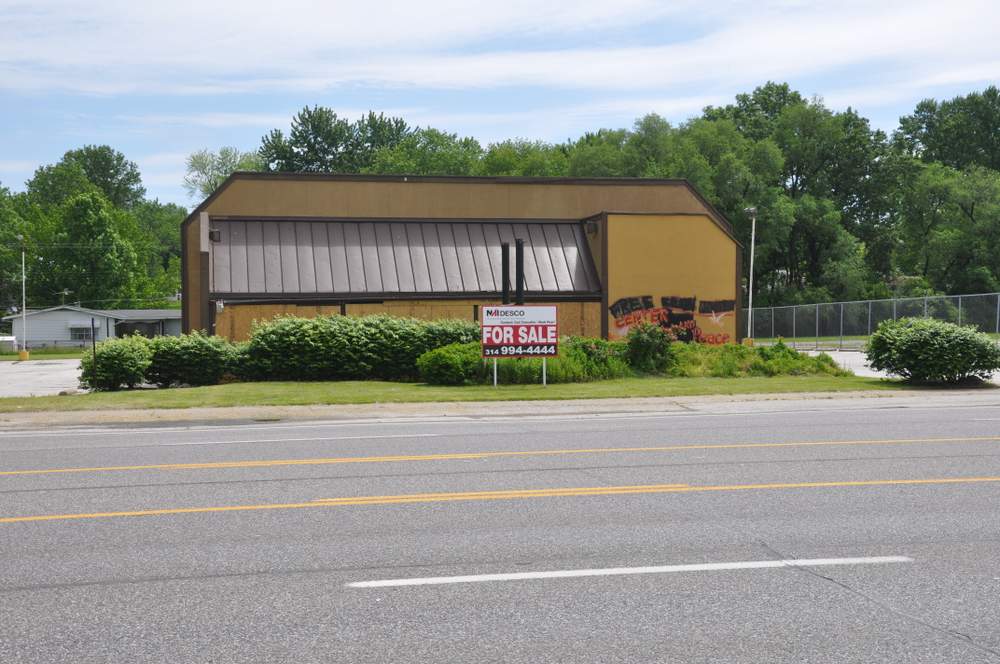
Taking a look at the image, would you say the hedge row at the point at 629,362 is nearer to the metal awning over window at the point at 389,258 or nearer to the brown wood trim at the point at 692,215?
the metal awning over window at the point at 389,258

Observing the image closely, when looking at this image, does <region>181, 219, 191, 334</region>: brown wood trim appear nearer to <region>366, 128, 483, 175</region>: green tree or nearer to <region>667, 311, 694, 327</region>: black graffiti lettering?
<region>667, 311, 694, 327</region>: black graffiti lettering

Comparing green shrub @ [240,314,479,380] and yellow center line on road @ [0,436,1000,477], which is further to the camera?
green shrub @ [240,314,479,380]

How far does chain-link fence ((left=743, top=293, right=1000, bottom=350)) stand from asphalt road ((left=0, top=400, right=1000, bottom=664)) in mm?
31417

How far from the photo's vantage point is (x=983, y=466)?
11.1 meters

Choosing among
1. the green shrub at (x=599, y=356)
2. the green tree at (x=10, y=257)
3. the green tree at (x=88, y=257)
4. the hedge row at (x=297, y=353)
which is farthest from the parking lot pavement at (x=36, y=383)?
the green tree at (x=10, y=257)

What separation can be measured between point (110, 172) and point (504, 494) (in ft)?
418

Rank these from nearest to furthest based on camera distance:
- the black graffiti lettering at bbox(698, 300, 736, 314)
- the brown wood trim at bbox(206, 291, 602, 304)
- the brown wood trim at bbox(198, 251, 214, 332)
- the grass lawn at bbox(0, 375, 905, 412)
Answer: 1. the grass lawn at bbox(0, 375, 905, 412)
2. the brown wood trim at bbox(198, 251, 214, 332)
3. the brown wood trim at bbox(206, 291, 602, 304)
4. the black graffiti lettering at bbox(698, 300, 736, 314)

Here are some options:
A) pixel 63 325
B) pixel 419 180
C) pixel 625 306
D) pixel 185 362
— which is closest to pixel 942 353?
pixel 625 306

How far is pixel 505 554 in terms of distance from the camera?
7.08 metres

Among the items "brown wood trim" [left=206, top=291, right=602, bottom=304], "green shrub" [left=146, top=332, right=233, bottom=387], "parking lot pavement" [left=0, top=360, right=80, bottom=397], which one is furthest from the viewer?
"brown wood trim" [left=206, top=291, right=602, bottom=304]

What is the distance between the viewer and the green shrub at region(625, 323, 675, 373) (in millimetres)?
26375

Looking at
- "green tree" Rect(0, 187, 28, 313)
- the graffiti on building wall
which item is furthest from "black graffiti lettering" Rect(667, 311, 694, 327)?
"green tree" Rect(0, 187, 28, 313)

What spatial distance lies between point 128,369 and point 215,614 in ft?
65.6

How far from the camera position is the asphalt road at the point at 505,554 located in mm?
5293
